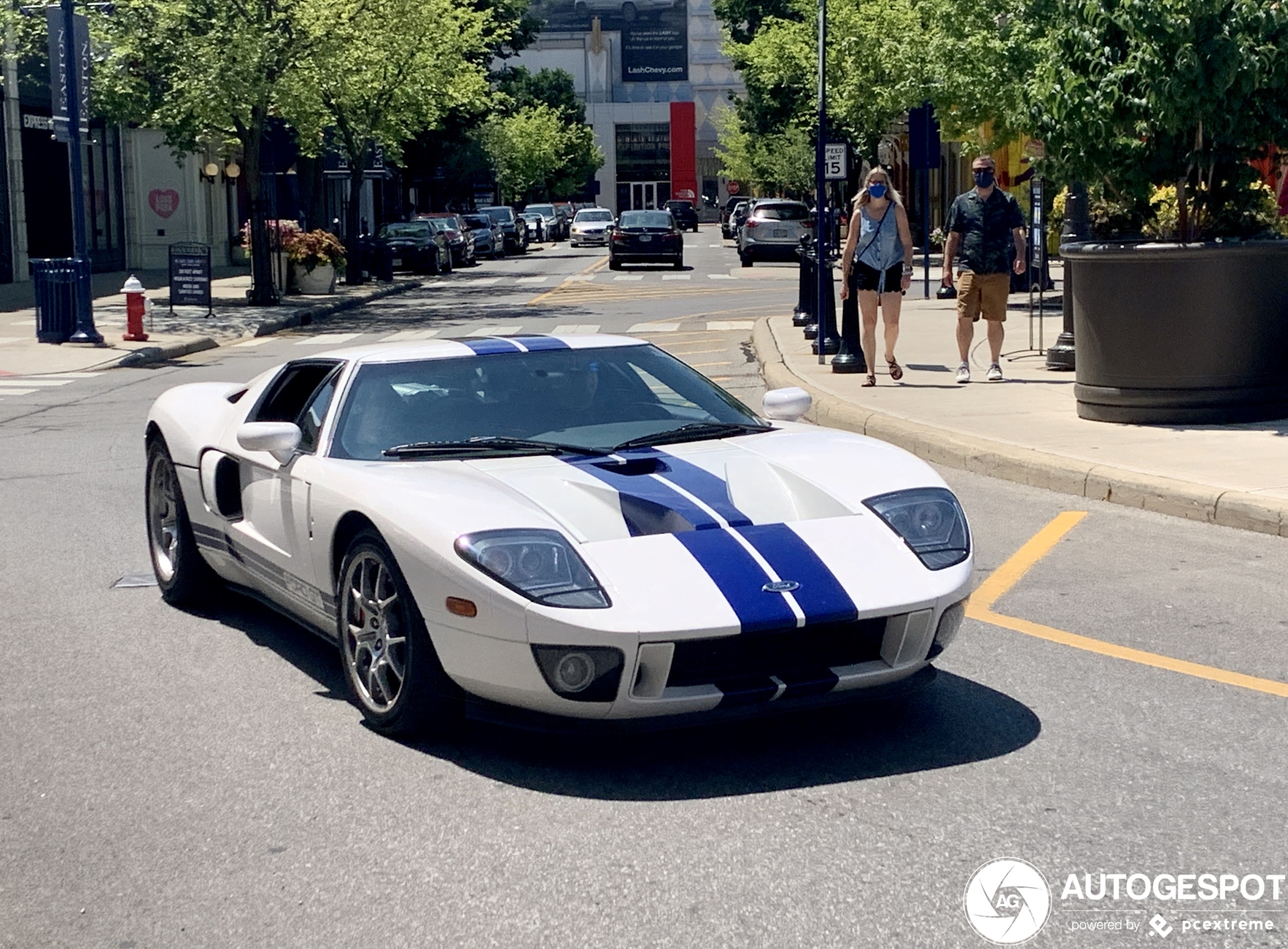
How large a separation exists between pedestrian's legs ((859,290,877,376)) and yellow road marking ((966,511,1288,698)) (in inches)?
226

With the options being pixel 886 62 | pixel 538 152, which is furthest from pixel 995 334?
pixel 538 152

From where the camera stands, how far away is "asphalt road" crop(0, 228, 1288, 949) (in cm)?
385

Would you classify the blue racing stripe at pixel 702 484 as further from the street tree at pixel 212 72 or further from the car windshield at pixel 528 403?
the street tree at pixel 212 72

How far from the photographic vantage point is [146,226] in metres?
44.2

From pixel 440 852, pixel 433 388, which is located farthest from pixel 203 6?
pixel 440 852

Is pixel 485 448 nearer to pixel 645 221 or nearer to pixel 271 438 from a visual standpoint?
pixel 271 438

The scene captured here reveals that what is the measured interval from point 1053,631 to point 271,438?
2.98 metres

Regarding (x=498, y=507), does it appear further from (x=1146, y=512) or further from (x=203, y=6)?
(x=203, y=6)

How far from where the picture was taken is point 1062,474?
32.3 ft

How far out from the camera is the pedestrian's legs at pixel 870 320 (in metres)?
14.2

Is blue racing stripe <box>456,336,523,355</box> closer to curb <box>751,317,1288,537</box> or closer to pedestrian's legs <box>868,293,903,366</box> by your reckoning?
curb <box>751,317,1288,537</box>

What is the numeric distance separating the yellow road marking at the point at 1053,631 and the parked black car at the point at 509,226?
2014 inches

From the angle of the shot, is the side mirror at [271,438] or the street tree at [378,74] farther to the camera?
the street tree at [378,74]

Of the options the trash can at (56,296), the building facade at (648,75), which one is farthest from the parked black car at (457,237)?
the building facade at (648,75)
